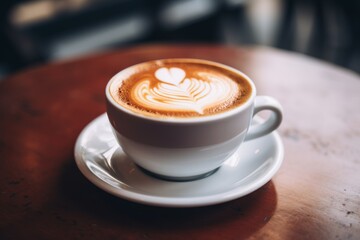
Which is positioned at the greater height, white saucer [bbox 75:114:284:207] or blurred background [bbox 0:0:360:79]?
white saucer [bbox 75:114:284:207]

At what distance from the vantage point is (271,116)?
0.58m

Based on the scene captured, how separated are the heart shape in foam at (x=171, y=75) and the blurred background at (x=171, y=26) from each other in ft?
3.56

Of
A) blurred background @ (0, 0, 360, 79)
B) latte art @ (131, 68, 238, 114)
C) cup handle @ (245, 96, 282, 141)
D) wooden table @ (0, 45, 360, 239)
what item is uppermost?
latte art @ (131, 68, 238, 114)

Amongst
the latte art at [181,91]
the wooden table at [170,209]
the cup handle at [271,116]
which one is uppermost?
the latte art at [181,91]

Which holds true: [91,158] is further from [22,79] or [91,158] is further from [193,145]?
[22,79]

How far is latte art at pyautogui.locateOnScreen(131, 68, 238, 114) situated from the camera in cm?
54

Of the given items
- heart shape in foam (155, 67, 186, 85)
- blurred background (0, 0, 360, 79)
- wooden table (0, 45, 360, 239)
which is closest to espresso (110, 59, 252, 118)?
heart shape in foam (155, 67, 186, 85)

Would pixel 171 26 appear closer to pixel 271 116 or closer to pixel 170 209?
pixel 271 116

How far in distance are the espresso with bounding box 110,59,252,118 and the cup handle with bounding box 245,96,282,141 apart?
0.07 feet

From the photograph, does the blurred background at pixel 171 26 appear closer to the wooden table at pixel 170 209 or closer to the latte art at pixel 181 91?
the wooden table at pixel 170 209

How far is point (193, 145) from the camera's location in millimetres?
499

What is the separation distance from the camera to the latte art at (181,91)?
0.54 metres

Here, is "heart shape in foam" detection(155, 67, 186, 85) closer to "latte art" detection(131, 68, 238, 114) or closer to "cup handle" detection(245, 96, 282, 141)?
"latte art" detection(131, 68, 238, 114)

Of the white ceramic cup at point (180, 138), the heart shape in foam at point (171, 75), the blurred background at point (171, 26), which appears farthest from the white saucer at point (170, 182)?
the blurred background at point (171, 26)
